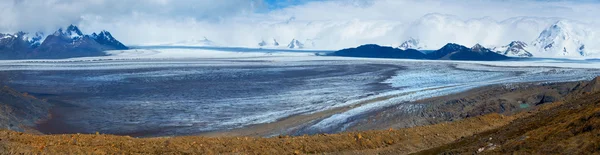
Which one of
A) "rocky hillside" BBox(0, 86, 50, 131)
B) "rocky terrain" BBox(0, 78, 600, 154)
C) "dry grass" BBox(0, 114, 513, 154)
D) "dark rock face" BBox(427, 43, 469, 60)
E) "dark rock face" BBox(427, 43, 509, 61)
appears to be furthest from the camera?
"dark rock face" BBox(427, 43, 469, 60)

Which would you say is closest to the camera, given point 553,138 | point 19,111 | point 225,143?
point 553,138

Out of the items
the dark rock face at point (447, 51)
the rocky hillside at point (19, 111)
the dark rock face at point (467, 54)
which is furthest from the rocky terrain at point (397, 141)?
the dark rock face at point (447, 51)

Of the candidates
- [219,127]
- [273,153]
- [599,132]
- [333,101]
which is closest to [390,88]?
[333,101]

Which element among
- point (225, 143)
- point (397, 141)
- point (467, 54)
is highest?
point (225, 143)

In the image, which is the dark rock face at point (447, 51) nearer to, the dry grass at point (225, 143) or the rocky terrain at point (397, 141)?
the rocky terrain at point (397, 141)

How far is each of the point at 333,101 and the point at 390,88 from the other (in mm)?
13502

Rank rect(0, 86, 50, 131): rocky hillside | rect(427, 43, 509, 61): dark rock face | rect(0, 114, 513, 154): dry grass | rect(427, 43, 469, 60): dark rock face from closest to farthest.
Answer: rect(0, 114, 513, 154): dry grass → rect(0, 86, 50, 131): rocky hillside → rect(427, 43, 509, 61): dark rock face → rect(427, 43, 469, 60): dark rock face

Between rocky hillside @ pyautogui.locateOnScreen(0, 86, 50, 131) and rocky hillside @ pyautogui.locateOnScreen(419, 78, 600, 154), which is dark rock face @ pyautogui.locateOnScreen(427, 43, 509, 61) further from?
rocky hillside @ pyautogui.locateOnScreen(419, 78, 600, 154)

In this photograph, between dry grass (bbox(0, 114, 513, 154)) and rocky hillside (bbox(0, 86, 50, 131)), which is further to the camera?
rocky hillside (bbox(0, 86, 50, 131))

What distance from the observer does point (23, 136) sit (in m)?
17.2

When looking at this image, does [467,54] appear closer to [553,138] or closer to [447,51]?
[447,51]

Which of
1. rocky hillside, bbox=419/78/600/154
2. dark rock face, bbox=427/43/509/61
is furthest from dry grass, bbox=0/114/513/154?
dark rock face, bbox=427/43/509/61

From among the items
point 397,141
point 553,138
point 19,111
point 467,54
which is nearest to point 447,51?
point 467,54

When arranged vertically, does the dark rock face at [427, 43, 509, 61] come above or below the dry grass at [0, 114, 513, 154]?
below
